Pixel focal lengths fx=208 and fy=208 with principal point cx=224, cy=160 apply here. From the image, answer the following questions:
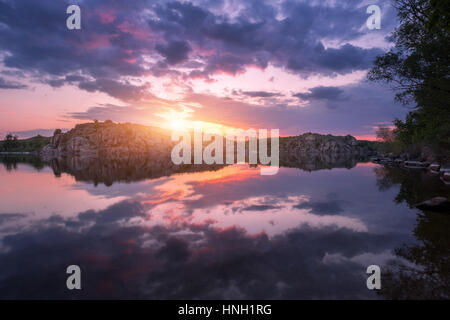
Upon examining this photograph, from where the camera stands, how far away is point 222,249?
972 centimetres

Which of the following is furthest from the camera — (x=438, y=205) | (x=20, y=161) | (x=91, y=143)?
(x=91, y=143)

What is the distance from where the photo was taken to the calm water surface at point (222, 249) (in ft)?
22.5

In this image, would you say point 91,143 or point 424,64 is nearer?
point 424,64

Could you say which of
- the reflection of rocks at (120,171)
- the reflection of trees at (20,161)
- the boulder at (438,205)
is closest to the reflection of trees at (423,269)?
the boulder at (438,205)

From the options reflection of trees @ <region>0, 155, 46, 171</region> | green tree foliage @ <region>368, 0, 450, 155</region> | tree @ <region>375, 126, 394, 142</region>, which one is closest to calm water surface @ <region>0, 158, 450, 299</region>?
green tree foliage @ <region>368, 0, 450, 155</region>

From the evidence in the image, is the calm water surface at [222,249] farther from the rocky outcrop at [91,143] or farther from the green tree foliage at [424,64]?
the rocky outcrop at [91,143]

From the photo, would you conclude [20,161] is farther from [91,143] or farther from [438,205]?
[438,205]

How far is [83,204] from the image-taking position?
18.2m

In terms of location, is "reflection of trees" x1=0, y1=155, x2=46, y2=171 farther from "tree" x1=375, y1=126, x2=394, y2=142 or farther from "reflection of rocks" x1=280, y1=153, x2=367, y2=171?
"tree" x1=375, y1=126, x2=394, y2=142

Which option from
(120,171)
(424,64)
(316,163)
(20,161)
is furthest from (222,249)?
(20,161)

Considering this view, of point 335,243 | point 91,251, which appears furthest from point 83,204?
point 335,243

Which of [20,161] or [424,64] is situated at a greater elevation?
[424,64]
